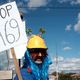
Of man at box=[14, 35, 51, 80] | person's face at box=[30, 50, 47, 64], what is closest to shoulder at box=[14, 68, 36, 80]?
man at box=[14, 35, 51, 80]

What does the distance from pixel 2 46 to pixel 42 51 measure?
1.87ft

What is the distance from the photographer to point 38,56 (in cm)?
568

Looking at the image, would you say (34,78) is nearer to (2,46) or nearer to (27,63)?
(27,63)

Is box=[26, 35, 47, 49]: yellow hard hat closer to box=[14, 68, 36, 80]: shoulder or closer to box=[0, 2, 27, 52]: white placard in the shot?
box=[0, 2, 27, 52]: white placard

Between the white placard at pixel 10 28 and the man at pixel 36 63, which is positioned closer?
the man at pixel 36 63

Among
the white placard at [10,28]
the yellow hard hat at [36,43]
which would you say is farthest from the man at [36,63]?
the white placard at [10,28]

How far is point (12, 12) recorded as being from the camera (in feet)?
19.6

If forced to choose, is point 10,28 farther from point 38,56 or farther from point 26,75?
point 26,75

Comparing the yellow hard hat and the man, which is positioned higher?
the yellow hard hat

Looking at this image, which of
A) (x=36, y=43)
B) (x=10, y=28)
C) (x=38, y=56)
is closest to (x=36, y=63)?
(x=38, y=56)

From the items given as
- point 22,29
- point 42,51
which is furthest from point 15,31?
point 42,51

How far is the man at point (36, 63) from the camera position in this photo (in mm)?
5637

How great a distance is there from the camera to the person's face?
567 centimetres

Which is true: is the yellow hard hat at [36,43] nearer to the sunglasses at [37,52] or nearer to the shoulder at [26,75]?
the sunglasses at [37,52]
